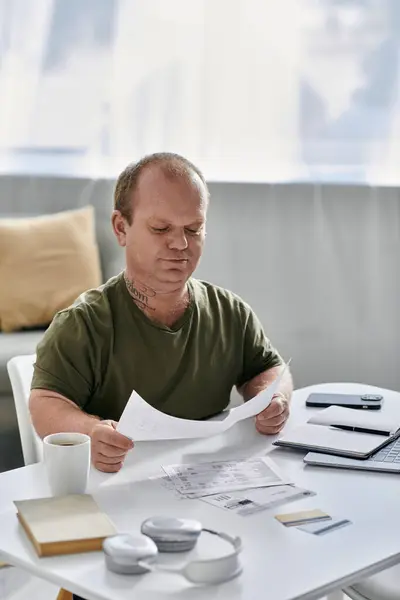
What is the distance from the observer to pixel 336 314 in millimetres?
3893

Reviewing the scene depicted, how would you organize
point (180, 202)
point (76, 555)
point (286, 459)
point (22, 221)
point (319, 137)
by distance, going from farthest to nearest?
1. point (319, 137)
2. point (22, 221)
3. point (180, 202)
4. point (286, 459)
5. point (76, 555)

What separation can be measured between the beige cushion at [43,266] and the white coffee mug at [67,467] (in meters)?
2.08

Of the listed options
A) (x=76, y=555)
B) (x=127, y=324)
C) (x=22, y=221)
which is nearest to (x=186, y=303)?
(x=127, y=324)

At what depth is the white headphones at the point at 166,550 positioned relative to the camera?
1073mm

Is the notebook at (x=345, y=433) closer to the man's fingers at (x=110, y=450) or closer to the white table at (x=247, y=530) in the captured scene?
the white table at (x=247, y=530)

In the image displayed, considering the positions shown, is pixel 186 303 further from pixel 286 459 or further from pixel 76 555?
pixel 76 555

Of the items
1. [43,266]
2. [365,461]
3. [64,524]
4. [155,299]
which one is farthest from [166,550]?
[43,266]

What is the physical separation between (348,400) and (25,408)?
0.61 metres

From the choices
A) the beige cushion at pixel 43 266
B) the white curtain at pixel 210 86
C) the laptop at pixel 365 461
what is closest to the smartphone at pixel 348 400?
the laptop at pixel 365 461

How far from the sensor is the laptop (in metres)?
1.51

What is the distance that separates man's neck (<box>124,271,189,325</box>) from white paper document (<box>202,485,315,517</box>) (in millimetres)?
499

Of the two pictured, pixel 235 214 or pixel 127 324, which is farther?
pixel 235 214

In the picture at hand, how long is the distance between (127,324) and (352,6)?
237cm

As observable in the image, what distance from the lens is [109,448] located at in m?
1.48
